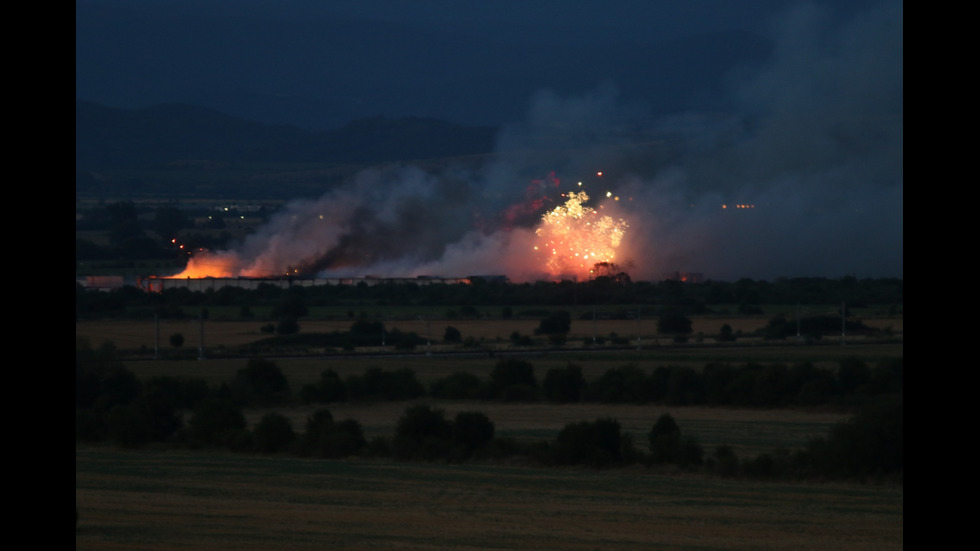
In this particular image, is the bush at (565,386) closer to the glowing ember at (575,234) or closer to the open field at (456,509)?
the open field at (456,509)

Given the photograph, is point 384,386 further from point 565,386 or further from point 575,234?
point 575,234

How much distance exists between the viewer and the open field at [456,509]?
1994cm

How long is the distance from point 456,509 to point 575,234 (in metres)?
69.2

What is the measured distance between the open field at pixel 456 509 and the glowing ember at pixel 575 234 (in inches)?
2419

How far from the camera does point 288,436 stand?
112 feet

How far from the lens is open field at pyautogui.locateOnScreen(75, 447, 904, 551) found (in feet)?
65.4

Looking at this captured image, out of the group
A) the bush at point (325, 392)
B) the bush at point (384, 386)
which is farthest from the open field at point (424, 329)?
the bush at point (325, 392)

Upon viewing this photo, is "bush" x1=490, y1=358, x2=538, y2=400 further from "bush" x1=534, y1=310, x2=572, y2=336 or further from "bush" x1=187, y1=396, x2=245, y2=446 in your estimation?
"bush" x1=534, y1=310, x2=572, y2=336

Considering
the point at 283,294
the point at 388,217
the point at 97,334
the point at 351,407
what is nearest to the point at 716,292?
the point at 388,217

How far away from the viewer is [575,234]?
91.6m

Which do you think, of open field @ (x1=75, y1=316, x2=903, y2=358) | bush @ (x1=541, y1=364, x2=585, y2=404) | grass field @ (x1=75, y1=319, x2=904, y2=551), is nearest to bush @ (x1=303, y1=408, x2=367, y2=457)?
grass field @ (x1=75, y1=319, x2=904, y2=551)

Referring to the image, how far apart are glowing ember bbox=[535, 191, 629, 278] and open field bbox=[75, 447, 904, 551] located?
61.4m

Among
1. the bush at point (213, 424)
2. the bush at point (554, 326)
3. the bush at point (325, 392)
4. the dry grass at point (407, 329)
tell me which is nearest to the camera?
the bush at point (213, 424)
